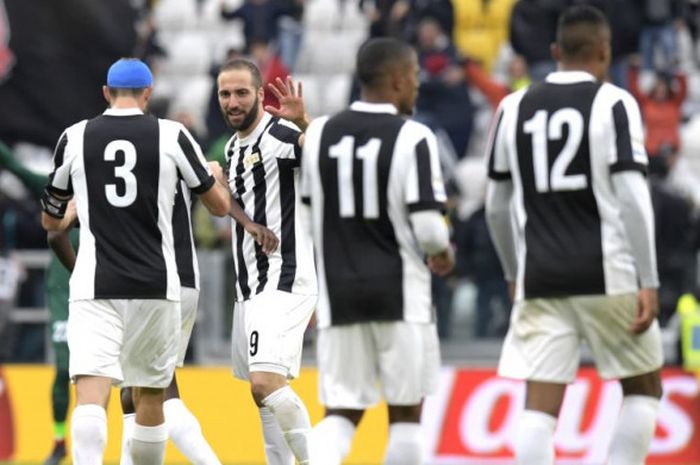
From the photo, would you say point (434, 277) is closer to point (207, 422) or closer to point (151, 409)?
point (207, 422)

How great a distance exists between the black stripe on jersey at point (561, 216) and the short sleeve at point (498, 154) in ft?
0.36

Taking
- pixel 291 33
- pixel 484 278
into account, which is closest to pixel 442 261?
pixel 484 278

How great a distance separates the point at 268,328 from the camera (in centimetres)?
938

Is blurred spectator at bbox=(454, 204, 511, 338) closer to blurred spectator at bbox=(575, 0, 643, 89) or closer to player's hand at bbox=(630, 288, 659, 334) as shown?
blurred spectator at bbox=(575, 0, 643, 89)

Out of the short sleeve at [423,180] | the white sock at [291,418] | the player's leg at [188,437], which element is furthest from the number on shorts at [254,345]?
the short sleeve at [423,180]

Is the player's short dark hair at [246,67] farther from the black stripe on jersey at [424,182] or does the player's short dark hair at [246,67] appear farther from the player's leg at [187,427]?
the black stripe on jersey at [424,182]

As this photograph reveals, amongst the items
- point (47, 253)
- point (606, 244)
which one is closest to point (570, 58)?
point (606, 244)

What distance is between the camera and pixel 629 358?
801 cm

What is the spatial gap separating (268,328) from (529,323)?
1.79 meters

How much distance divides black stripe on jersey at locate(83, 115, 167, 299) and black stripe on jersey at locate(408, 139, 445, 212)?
1519 mm

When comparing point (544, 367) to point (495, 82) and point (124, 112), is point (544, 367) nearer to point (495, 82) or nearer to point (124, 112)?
point (124, 112)

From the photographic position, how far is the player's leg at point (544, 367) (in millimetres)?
7941

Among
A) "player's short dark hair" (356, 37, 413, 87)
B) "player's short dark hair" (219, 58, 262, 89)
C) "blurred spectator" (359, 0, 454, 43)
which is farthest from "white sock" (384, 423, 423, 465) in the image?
"blurred spectator" (359, 0, 454, 43)

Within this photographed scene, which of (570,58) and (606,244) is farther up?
(570,58)
